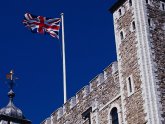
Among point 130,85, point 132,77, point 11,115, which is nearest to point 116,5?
point 132,77

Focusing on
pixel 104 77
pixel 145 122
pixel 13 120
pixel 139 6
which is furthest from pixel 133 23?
pixel 13 120

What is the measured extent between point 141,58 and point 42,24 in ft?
32.2

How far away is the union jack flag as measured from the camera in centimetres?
3594

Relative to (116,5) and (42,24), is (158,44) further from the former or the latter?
(42,24)

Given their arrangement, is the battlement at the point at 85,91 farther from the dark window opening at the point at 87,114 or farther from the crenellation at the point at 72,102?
the dark window opening at the point at 87,114

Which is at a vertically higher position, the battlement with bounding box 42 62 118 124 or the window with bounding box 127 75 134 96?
the battlement with bounding box 42 62 118 124

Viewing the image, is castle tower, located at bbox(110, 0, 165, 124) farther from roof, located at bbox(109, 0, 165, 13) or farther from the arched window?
the arched window

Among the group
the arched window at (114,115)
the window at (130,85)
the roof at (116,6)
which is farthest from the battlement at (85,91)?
the roof at (116,6)

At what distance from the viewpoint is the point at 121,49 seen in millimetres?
30719

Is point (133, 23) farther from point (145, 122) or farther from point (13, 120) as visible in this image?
point (13, 120)

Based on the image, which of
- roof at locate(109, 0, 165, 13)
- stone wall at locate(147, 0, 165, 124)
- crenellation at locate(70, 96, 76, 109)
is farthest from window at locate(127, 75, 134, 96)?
crenellation at locate(70, 96, 76, 109)

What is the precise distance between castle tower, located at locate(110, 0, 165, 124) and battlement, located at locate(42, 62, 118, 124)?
1032 mm

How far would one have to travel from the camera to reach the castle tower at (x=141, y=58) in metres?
27.4

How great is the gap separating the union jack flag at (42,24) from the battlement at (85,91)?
4.76 metres
